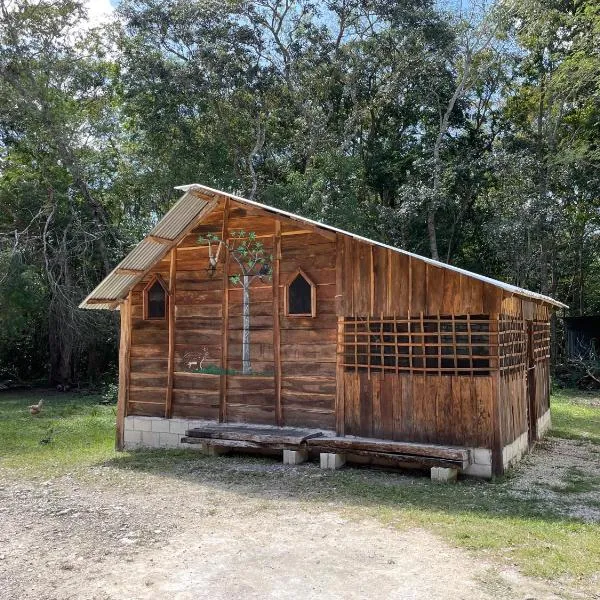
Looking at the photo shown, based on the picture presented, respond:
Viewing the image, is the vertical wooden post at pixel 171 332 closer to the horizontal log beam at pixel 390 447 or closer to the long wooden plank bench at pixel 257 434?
the long wooden plank bench at pixel 257 434

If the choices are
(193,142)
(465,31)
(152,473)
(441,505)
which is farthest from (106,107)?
(441,505)

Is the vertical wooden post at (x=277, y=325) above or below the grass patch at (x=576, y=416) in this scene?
above

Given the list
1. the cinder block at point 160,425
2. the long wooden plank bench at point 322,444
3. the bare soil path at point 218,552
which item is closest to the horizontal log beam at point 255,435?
the long wooden plank bench at point 322,444

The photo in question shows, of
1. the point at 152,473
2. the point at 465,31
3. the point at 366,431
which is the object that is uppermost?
the point at 465,31

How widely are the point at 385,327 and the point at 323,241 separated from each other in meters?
1.78

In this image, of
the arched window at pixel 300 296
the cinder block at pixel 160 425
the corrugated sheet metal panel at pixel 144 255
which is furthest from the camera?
the cinder block at pixel 160 425

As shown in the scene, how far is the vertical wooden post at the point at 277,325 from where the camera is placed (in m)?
10.5

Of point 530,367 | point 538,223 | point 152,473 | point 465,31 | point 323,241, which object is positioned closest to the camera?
point 152,473

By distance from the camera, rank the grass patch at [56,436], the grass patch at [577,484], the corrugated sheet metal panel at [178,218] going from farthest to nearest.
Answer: the corrugated sheet metal panel at [178,218], the grass patch at [56,436], the grass patch at [577,484]

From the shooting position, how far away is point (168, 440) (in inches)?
453

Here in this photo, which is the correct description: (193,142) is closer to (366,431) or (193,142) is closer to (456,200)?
(456,200)

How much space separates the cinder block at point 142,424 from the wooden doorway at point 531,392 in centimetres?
691

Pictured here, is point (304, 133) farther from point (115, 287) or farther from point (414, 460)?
point (414, 460)

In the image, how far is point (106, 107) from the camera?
25.9 meters
